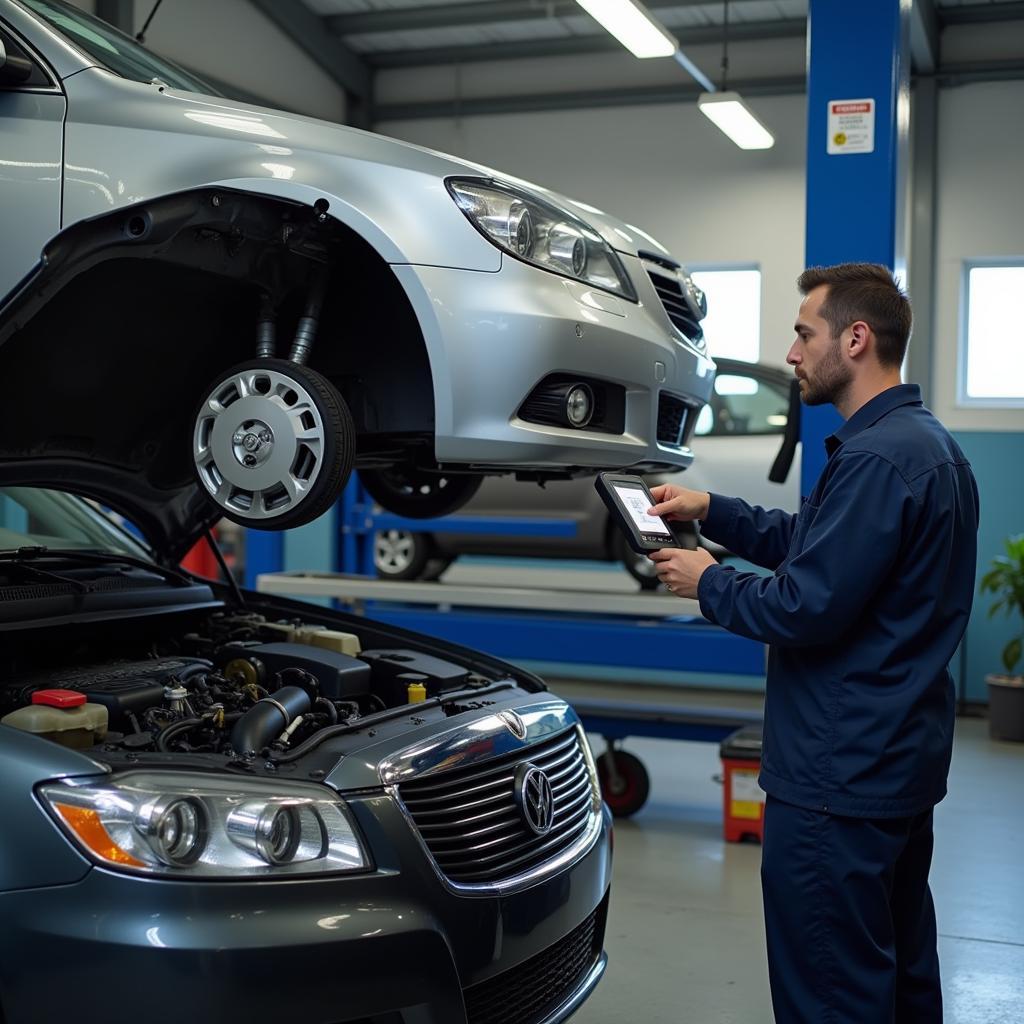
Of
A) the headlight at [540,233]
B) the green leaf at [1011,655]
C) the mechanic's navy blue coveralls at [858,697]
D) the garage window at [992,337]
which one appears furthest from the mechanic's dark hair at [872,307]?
the garage window at [992,337]

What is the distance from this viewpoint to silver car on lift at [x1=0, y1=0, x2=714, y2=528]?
2365 millimetres

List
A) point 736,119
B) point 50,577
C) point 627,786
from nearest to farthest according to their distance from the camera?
1. point 50,577
2. point 627,786
3. point 736,119

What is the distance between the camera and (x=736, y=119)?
8.59m

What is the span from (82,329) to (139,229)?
0.40 metres

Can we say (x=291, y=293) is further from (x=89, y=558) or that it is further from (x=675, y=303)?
(x=675, y=303)

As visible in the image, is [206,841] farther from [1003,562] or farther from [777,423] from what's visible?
[1003,562]

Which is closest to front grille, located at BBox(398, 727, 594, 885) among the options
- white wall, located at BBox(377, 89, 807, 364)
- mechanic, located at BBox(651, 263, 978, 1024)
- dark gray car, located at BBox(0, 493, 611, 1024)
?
dark gray car, located at BBox(0, 493, 611, 1024)

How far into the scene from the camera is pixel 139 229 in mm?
2355

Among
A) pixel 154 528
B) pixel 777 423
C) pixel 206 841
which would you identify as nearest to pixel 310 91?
pixel 777 423

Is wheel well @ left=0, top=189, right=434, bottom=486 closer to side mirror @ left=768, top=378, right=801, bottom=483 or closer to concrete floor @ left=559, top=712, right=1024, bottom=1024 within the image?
concrete floor @ left=559, top=712, right=1024, bottom=1024

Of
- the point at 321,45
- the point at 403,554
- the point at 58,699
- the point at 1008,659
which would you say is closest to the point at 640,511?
the point at 58,699

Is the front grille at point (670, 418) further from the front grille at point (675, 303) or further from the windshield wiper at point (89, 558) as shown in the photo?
the windshield wiper at point (89, 558)

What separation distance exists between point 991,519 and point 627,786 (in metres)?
4.36

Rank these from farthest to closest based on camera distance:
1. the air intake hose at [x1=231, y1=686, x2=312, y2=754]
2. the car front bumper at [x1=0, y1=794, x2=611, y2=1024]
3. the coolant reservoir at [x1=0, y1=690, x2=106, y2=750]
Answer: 1. the air intake hose at [x1=231, y1=686, x2=312, y2=754]
2. the coolant reservoir at [x1=0, y1=690, x2=106, y2=750]
3. the car front bumper at [x1=0, y1=794, x2=611, y2=1024]
